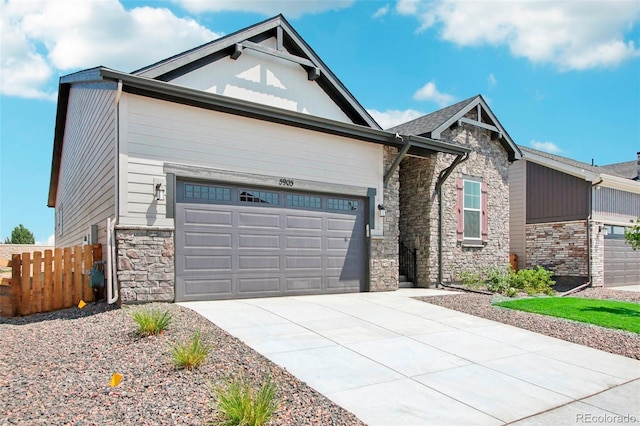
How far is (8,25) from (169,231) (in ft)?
20.3

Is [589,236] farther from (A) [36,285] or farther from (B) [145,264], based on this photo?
(A) [36,285]

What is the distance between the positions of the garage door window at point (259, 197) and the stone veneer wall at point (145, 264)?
1.70 metres

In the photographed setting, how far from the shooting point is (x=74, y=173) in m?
13.6

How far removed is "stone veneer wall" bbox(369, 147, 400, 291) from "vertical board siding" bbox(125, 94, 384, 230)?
1.25 ft

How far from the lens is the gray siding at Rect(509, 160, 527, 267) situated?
56.1 feet

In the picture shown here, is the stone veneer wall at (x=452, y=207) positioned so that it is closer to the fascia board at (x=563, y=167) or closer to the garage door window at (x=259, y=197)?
the fascia board at (x=563, y=167)

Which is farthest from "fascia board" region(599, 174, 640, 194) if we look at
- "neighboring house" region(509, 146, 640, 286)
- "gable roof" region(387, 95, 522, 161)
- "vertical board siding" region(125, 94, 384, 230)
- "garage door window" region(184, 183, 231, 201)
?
"garage door window" region(184, 183, 231, 201)

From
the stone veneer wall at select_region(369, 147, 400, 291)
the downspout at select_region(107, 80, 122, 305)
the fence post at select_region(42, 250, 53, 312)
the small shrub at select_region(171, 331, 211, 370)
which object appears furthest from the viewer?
the stone veneer wall at select_region(369, 147, 400, 291)

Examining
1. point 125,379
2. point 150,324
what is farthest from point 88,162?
point 125,379

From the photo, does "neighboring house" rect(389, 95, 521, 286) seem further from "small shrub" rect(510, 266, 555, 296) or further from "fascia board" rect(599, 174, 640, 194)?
"fascia board" rect(599, 174, 640, 194)

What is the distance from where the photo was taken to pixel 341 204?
34.4 feet

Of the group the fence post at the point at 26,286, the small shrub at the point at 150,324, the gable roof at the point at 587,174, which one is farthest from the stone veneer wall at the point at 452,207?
the fence post at the point at 26,286

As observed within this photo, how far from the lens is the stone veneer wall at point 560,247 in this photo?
15.4 meters

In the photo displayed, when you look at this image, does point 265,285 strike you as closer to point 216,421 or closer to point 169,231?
point 169,231
